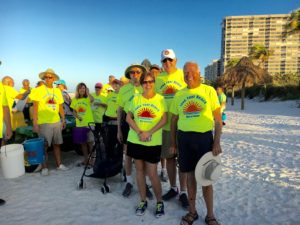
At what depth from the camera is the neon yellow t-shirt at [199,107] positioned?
281 centimetres

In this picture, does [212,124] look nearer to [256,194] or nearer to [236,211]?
[236,211]

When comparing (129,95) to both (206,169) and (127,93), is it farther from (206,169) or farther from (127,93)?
(206,169)

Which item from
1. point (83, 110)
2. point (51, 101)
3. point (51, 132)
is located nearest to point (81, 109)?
point (83, 110)

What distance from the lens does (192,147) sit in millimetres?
2873

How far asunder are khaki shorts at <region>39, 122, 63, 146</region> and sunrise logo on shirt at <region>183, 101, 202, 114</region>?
3.16 metres

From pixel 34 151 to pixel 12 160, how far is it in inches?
16.9

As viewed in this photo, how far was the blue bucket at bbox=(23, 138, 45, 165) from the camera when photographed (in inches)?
186

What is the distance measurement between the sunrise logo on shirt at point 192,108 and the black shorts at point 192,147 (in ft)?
0.84

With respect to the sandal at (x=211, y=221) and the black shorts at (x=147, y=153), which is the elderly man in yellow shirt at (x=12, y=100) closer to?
the black shorts at (x=147, y=153)

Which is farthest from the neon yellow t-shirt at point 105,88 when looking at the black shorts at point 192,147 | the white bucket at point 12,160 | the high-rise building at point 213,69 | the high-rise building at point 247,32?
the high-rise building at point 247,32

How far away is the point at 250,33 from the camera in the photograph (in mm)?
139250

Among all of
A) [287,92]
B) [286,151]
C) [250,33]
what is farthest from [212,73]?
[286,151]

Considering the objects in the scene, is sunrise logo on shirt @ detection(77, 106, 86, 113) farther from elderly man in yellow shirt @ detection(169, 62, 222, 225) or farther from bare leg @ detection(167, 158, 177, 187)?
elderly man in yellow shirt @ detection(169, 62, 222, 225)

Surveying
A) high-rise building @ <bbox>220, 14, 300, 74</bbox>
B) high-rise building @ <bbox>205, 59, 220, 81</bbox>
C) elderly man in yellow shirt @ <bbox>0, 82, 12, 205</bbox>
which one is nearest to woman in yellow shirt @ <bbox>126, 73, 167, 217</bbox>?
elderly man in yellow shirt @ <bbox>0, 82, 12, 205</bbox>
